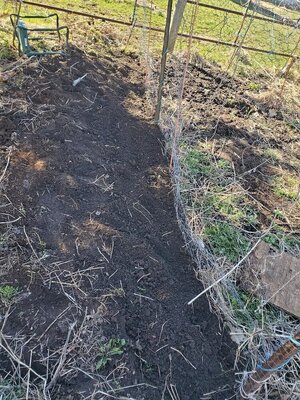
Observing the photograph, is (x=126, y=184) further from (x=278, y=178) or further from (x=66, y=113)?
(x=278, y=178)

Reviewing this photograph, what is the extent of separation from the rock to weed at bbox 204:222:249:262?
0.13 m

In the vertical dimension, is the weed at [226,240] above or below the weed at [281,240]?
above

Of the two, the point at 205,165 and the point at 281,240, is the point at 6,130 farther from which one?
the point at 281,240

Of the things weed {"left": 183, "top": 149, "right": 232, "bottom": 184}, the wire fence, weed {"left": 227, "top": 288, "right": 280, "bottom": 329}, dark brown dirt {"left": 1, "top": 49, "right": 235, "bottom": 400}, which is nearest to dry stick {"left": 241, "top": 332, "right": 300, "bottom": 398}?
the wire fence

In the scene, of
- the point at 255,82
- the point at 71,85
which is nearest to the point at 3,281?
the point at 71,85

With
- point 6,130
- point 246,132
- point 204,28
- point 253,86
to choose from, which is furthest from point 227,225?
point 204,28

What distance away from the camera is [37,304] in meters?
2.25

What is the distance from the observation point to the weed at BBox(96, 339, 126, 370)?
205 centimetres

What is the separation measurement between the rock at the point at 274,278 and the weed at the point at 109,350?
3.66ft

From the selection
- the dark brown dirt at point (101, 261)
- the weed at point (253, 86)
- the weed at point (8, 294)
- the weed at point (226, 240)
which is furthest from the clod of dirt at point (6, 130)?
the weed at point (253, 86)

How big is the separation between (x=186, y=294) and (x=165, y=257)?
0.35 meters

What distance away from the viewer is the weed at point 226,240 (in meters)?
2.97

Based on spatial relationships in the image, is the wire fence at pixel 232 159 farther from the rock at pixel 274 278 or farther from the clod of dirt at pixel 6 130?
the clod of dirt at pixel 6 130

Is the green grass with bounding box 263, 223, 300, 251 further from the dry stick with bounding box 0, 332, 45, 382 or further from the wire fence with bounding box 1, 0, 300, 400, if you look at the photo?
the dry stick with bounding box 0, 332, 45, 382
